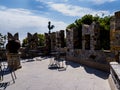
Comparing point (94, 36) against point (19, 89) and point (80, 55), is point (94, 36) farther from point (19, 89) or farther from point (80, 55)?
point (19, 89)

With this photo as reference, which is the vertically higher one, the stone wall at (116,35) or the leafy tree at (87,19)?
the leafy tree at (87,19)

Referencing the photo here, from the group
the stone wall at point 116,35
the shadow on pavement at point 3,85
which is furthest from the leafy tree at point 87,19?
the shadow on pavement at point 3,85

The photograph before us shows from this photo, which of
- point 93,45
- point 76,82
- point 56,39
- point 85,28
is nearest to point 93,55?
point 93,45

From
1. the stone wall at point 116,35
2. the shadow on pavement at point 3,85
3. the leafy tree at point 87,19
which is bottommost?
the shadow on pavement at point 3,85

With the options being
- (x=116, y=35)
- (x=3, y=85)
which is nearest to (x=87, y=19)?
(x=116, y=35)

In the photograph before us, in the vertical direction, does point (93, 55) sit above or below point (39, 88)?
above

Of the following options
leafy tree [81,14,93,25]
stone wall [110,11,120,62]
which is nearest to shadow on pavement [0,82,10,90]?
stone wall [110,11,120,62]

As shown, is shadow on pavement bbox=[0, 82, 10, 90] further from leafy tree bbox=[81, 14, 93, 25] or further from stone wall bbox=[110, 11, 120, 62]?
leafy tree bbox=[81, 14, 93, 25]

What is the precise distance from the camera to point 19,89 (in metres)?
7.08

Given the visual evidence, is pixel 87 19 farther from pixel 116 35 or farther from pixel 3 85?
pixel 3 85

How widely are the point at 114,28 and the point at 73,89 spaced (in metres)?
3.63

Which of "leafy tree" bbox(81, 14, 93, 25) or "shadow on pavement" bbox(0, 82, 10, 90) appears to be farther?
"leafy tree" bbox(81, 14, 93, 25)

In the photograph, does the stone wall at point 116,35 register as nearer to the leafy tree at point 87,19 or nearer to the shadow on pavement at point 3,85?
the shadow on pavement at point 3,85

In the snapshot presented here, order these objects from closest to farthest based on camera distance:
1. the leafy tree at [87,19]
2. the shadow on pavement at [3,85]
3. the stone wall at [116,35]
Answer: the shadow on pavement at [3,85], the stone wall at [116,35], the leafy tree at [87,19]
